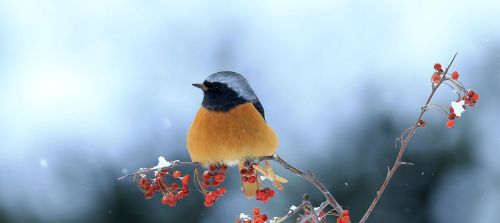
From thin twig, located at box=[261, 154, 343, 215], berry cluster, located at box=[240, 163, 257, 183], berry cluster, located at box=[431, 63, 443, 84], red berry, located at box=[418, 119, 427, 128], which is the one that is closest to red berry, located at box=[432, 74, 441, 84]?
berry cluster, located at box=[431, 63, 443, 84]

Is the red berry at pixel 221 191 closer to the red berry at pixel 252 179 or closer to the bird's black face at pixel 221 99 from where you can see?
the red berry at pixel 252 179

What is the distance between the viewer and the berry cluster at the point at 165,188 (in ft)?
7.73

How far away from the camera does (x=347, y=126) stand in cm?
679

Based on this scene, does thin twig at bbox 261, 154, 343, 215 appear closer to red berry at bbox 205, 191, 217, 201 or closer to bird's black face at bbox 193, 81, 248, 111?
red berry at bbox 205, 191, 217, 201

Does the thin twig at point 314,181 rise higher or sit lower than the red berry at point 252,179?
higher

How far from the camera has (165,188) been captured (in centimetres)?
240

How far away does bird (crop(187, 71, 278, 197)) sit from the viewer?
2.63 meters

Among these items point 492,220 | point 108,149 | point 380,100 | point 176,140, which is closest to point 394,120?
point 380,100

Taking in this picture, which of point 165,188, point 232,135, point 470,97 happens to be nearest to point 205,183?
point 165,188

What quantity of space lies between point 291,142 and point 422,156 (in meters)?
1.21

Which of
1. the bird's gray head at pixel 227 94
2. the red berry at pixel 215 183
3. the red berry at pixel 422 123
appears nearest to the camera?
the red berry at pixel 422 123

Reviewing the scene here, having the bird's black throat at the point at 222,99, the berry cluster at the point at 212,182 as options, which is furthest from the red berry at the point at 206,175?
the bird's black throat at the point at 222,99

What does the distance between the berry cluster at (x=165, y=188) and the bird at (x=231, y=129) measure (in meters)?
0.26

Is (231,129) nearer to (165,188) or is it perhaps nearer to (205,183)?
(205,183)
